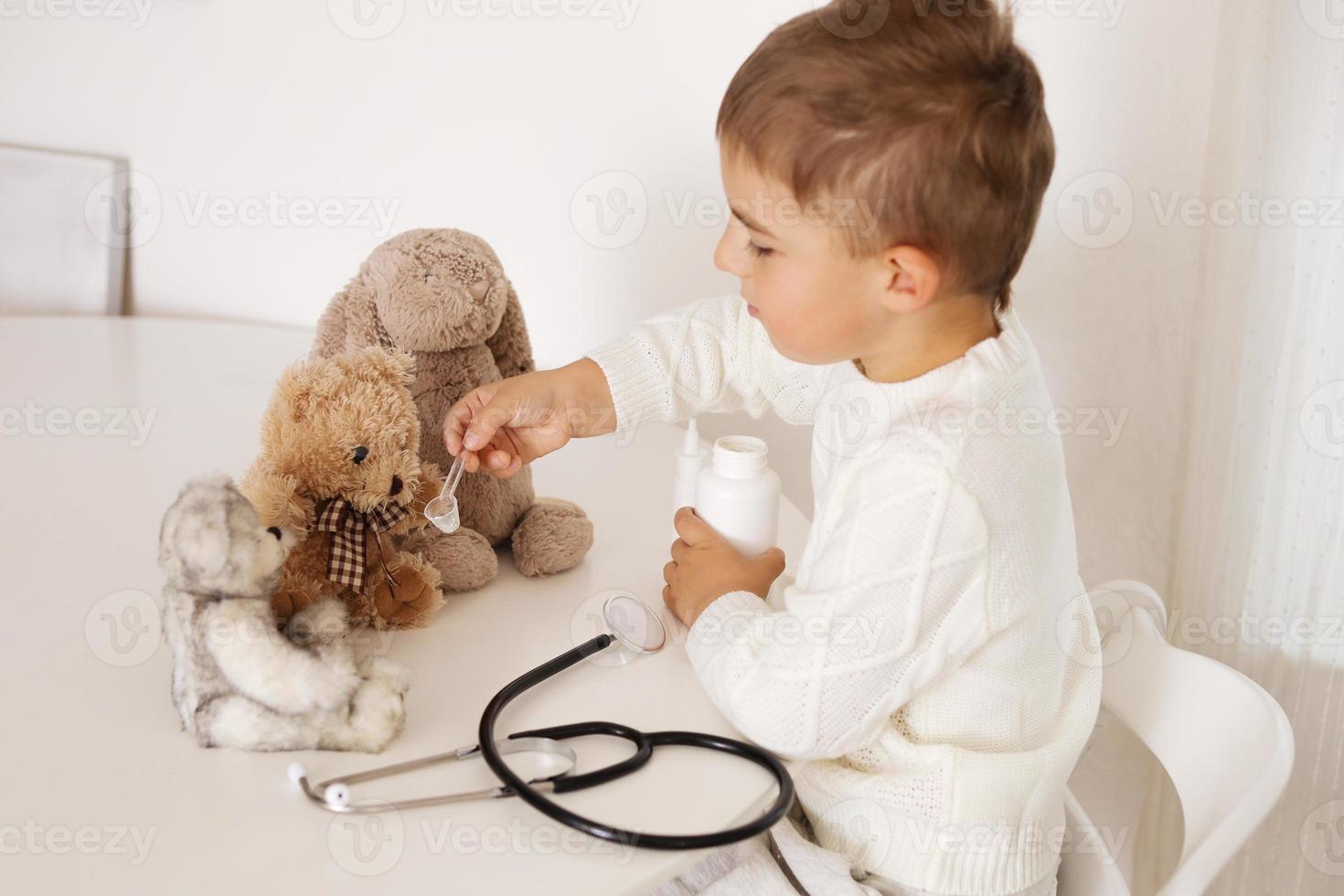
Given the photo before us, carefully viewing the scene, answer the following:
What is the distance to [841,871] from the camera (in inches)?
27.7

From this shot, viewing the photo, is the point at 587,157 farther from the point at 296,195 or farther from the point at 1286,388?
the point at 1286,388

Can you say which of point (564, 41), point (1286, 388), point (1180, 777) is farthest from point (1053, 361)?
point (564, 41)

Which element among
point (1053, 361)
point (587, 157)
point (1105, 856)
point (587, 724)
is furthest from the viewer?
point (587, 157)

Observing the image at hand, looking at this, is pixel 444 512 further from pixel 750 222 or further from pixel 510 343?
pixel 750 222

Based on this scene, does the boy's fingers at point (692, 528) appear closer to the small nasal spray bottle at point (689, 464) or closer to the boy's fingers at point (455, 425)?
the small nasal spray bottle at point (689, 464)

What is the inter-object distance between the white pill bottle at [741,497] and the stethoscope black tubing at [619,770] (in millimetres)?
133

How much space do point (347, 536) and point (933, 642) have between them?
39 cm

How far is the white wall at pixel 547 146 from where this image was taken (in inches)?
44.8

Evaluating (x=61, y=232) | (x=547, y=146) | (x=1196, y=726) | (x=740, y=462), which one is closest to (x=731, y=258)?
(x=740, y=462)

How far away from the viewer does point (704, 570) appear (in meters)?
0.81

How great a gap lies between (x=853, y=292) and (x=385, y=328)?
1.20ft

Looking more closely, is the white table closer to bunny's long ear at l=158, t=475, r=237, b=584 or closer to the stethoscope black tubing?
the stethoscope black tubing

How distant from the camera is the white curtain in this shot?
3.09ft

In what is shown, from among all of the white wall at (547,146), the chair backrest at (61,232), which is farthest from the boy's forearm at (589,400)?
the chair backrest at (61,232)
